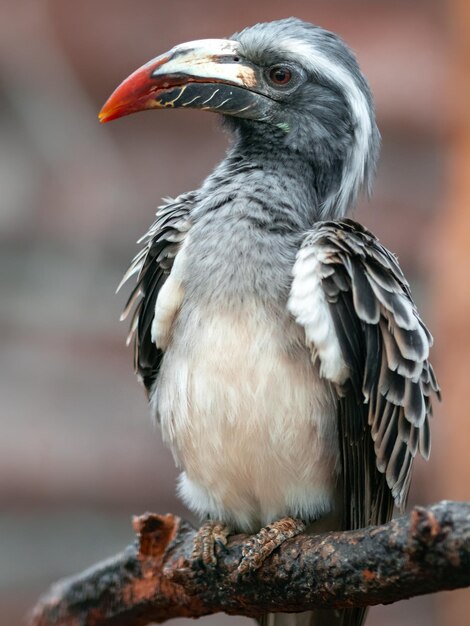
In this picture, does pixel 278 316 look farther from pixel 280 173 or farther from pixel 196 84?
pixel 196 84

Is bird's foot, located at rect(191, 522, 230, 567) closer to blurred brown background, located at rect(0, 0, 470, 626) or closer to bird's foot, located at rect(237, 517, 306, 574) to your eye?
bird's foot, located at rect(237, 517, 306, 574)

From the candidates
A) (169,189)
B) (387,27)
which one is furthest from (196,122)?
(387,27)

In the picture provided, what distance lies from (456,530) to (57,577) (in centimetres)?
288

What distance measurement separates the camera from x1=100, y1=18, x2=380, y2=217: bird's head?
9.30ft

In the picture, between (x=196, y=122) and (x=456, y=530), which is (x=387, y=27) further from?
(x=456, y=530)

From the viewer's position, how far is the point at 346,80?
2871 millimetres

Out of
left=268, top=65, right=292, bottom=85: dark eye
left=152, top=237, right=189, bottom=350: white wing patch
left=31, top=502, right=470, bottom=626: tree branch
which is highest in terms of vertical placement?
left=268, top=65, right=292, bottom=85: dark eye

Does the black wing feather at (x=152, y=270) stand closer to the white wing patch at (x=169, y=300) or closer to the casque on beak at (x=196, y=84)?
the white wing patch at (x=169, y=300)

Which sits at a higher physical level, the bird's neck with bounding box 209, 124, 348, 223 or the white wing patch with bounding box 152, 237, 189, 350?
the bird's neck with bounding box 209, 124, 348, 223

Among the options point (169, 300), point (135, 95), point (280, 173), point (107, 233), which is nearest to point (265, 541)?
point (169, 300)

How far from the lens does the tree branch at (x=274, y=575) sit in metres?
1.94

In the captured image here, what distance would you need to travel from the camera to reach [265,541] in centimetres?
249

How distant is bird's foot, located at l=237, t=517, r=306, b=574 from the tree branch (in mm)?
19

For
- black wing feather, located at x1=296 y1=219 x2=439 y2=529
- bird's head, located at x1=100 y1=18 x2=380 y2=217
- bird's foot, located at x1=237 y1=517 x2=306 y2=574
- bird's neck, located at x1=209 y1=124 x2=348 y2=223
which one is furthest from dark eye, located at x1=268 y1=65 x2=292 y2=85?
bird's foot, located at x1=237 y1=517 x2=306 y2=574
